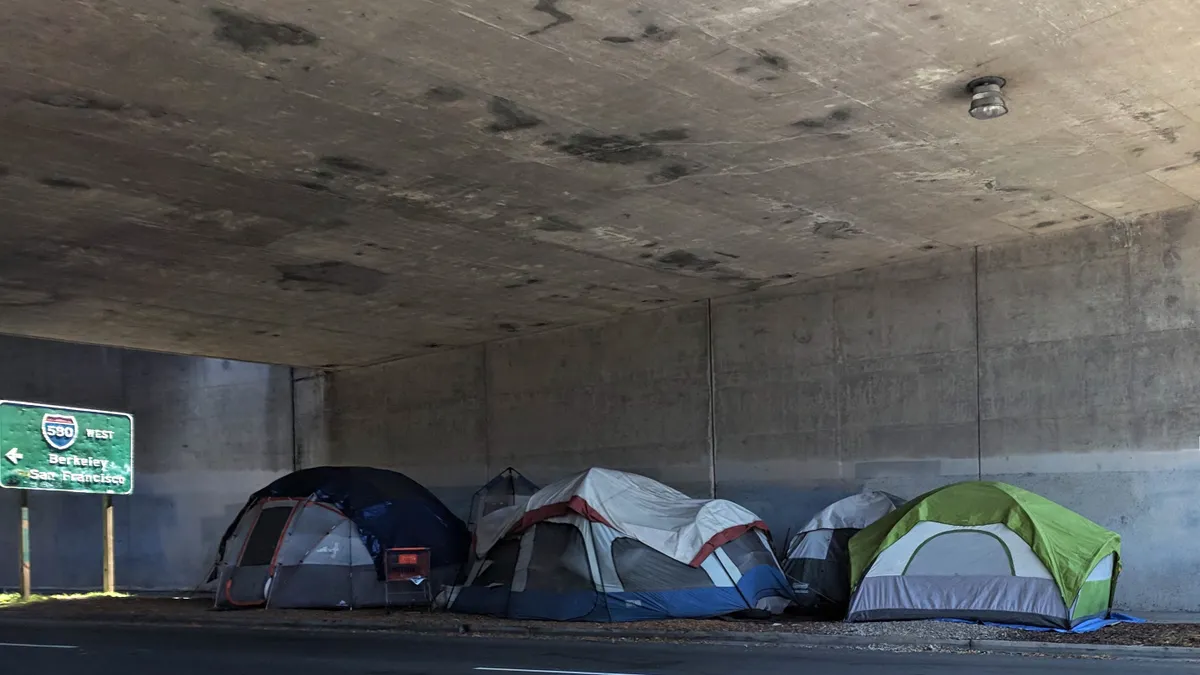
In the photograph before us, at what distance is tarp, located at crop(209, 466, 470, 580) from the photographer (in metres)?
19.0

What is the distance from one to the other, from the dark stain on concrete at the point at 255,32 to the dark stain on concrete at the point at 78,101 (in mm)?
1895

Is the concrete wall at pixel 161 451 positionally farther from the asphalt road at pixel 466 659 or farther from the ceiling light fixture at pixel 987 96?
the ceiling light fixture at pixel 987 96

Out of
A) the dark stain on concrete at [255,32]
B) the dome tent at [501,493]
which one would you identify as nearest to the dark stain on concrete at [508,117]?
the dark stain on concrete at [255,32]

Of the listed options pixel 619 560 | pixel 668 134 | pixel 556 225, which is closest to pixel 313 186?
pixel 556 225

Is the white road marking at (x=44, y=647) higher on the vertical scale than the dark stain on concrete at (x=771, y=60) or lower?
lower

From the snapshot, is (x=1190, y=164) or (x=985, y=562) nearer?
(x=1190, y=164)

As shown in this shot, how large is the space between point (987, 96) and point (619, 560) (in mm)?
7928

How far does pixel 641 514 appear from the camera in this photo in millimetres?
16406

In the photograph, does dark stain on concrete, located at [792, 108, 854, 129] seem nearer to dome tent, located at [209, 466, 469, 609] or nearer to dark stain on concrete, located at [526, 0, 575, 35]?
dark stain on concrete, located at [526, 0, 575, 35]

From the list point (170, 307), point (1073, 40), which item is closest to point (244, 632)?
point (170, 307)

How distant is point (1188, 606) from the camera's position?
15.1 m

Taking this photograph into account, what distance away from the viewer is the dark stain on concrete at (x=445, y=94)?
34.6 feet

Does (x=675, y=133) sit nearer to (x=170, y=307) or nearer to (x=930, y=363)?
(x=930, y=363)

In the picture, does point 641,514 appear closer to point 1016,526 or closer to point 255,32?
point 1016,526
